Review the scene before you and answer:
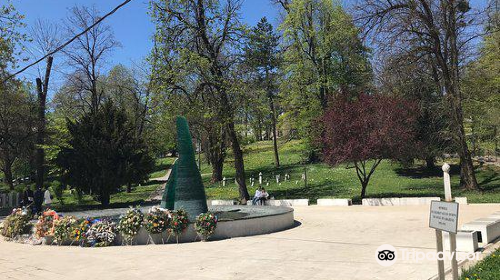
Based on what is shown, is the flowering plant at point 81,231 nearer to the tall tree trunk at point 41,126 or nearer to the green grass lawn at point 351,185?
the green grass lawn at point 351,185

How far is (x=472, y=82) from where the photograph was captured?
28.9 metres

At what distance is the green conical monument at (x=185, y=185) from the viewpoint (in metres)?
14.3

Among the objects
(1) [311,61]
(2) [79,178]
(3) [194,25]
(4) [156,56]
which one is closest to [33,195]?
(2) [79,178]

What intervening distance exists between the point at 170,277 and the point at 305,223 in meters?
8.69

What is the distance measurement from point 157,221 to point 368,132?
12.8 meters

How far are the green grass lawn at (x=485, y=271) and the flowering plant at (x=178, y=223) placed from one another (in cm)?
780

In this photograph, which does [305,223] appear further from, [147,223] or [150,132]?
[150,132]

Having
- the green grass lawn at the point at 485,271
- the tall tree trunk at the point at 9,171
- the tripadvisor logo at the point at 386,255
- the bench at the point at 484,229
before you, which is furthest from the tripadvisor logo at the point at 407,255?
the tall tree trunk at the point at 9,171

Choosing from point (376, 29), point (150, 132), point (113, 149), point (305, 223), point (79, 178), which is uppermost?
point (376, 29)

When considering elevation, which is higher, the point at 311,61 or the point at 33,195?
the point at 311,61

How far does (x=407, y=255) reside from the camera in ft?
30.6

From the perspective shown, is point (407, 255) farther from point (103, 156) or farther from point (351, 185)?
point (103, 156)

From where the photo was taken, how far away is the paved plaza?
26.7 ft

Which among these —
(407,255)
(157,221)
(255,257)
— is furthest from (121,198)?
(407,255)
